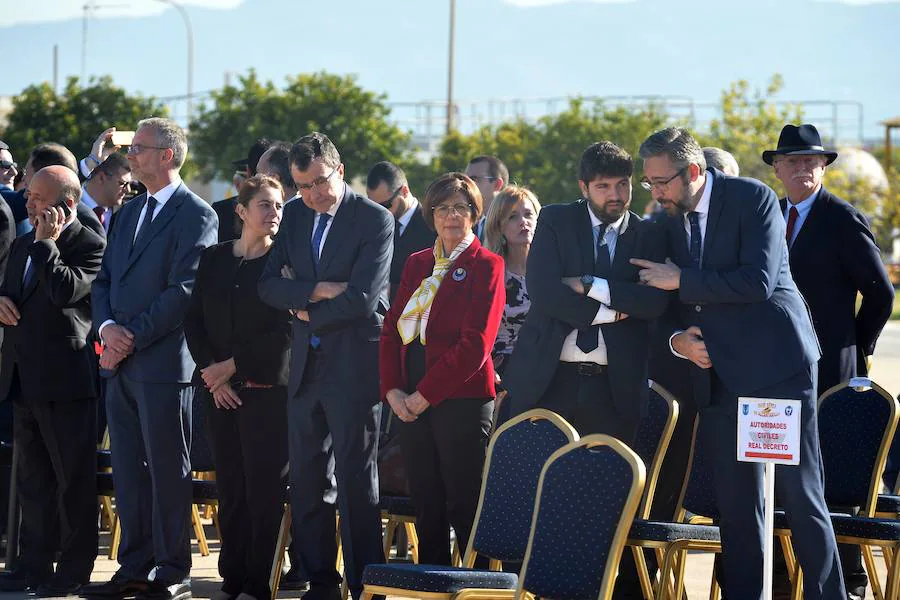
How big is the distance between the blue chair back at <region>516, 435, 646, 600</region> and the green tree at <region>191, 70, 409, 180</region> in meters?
32.6

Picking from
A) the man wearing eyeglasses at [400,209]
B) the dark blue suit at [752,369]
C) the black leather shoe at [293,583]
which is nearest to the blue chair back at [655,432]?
the dark blue suit at [752,369]

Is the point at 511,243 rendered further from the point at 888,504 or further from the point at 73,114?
the point at 73,114

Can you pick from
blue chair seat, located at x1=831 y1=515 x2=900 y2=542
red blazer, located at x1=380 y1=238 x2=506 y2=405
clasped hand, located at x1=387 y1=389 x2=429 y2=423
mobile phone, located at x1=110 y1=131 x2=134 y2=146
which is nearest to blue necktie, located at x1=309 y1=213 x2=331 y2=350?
red blazer, located at x1=380 y1=238 x2=506 y2=405

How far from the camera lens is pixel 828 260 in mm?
7109

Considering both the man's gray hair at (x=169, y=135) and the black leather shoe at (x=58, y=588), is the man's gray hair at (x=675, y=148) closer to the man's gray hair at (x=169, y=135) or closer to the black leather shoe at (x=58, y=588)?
the man's gray hair at (x=169, y=135)

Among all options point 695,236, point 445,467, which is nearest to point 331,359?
point 445,467

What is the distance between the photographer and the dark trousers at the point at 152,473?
6.97 metres

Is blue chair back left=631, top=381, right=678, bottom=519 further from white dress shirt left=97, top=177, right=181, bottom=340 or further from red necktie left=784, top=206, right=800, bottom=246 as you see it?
white dress shirt left=97, top=177, right=181, bottom=340

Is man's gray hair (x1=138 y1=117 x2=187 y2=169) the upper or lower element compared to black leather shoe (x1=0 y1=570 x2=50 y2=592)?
upper

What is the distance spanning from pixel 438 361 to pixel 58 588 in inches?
88.3

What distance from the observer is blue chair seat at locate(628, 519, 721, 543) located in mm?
5879

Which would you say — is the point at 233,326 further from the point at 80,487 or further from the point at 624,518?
the point at 624,518

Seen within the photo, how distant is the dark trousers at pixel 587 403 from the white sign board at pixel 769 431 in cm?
80

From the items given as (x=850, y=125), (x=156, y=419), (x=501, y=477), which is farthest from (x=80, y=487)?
(x=850, y=125)
